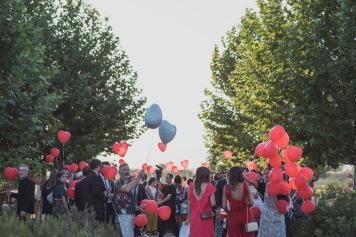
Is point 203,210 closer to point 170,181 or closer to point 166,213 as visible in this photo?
point 166,213

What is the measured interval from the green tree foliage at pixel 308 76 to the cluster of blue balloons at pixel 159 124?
1092cm

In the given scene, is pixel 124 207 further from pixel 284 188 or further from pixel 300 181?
pixel 300 181

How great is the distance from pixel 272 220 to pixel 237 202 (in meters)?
1.90

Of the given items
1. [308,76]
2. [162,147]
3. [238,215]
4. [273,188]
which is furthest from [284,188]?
[308,76]

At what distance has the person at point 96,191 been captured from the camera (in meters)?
12.9

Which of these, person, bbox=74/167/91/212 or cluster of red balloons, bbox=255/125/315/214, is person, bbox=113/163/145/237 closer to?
person, bbox=74/167/91/212

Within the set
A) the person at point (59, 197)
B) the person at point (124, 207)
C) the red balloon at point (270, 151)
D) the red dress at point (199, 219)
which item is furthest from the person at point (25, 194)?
the red balloon at point (270, 151)

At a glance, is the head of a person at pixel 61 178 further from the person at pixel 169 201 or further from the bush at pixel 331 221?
the bush at pixel 331 221

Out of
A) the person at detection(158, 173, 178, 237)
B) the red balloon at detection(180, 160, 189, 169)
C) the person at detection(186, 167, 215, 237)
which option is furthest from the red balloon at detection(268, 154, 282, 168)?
the red balloon at detection(180, 160, 189, 169)

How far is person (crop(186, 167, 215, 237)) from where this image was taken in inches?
450

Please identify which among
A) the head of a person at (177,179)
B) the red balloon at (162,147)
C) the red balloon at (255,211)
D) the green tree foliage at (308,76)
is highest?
the green tree foliage at (308,76)

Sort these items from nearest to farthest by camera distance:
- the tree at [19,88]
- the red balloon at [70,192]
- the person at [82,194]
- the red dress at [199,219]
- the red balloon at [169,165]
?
the red dress at [199,219], the person at [82,194], the red balloon at [70,192], the tree at [19,88], the red balloon at [169,165]

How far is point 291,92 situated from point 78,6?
15.4m

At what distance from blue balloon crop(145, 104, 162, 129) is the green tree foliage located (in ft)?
38.7
